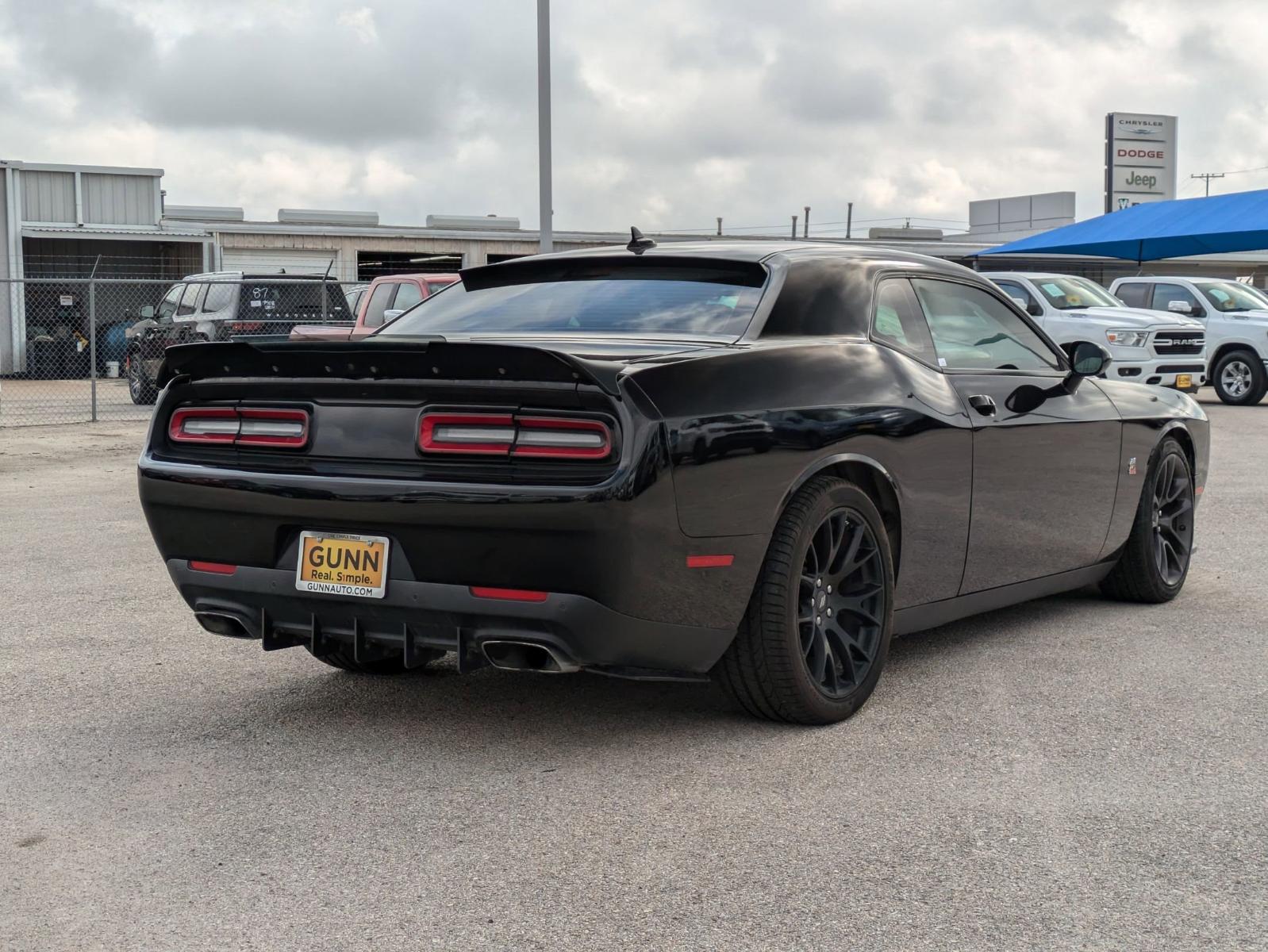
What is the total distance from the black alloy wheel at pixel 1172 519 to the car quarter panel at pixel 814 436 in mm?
1691

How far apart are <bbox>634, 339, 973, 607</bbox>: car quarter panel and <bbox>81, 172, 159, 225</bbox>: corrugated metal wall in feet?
102

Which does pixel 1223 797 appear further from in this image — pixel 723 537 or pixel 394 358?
pixel 394 358

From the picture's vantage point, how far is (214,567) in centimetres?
438

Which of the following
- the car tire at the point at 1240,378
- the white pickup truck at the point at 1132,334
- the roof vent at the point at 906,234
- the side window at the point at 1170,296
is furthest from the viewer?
the roof vent at the point at 906,234

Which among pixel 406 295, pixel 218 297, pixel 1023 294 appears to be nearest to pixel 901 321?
pixel 406 295

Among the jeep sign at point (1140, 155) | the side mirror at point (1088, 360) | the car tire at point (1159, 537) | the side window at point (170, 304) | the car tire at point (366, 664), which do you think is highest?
the jeep sign at point (1140, 155)

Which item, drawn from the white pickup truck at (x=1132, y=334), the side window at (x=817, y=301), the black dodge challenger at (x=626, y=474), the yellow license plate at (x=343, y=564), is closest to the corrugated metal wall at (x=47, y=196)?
the white pickup truck at (x=1132, y=334)

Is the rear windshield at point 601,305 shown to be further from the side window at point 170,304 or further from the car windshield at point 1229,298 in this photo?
the car windshield at point 1229,298

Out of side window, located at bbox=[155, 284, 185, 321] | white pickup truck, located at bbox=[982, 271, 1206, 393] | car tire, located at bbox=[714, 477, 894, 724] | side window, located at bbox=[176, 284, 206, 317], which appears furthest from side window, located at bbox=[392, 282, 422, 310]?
car tire, located at bbox=[714, 477, 894, 724]

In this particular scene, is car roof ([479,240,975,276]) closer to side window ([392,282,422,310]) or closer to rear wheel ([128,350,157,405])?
side window ([392,282,422,310])

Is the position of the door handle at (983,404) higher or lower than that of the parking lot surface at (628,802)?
higher

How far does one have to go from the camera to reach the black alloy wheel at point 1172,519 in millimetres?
6438

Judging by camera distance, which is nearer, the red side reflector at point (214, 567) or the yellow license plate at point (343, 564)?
the yellow license plate at point (343, 564)

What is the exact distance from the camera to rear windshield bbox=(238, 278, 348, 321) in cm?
1970
